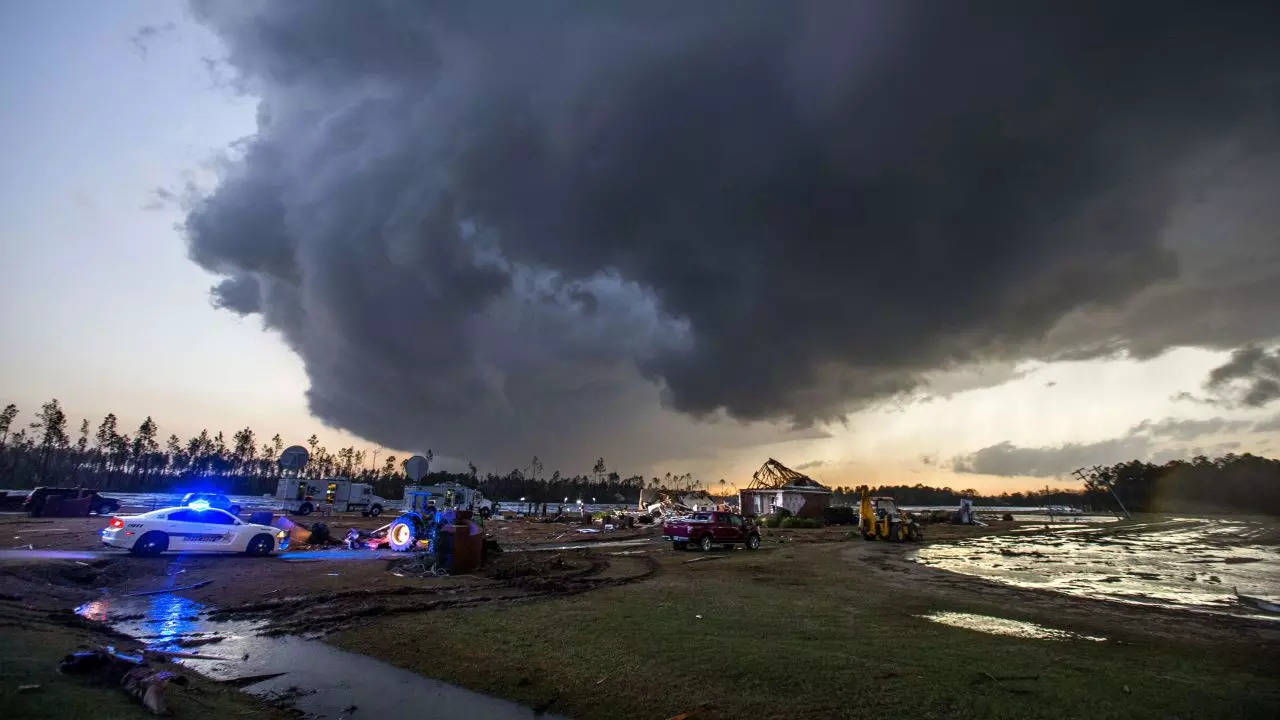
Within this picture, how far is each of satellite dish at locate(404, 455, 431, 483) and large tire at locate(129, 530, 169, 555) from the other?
13.2m

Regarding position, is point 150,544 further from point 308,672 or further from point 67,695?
point 67,695

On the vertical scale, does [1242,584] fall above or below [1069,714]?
below

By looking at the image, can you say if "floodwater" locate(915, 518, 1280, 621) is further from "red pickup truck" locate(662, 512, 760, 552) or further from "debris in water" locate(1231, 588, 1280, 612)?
"red pickup truck" locate(662, 512, 760, 552)

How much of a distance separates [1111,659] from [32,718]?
14.0 m

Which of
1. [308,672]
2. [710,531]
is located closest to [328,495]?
[710,531]

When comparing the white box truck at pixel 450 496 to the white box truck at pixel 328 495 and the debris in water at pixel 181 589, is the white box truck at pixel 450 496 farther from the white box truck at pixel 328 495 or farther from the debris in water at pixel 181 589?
the debris in water at pixel 181 589

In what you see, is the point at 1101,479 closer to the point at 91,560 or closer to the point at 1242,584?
the point at 1242,584

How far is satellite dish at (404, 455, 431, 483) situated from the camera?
32.9 meters

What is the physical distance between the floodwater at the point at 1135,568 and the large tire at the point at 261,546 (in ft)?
90.5

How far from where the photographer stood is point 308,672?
337 inches

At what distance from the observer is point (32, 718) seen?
17.0 ft

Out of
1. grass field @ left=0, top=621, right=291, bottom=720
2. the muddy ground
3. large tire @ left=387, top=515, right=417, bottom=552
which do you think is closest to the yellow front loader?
the muddy ground

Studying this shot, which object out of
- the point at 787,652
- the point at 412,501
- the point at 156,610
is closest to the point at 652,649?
the point at 787,652

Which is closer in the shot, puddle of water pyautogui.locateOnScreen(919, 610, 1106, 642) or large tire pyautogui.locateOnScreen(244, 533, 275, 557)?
puddle of water pyautogui.locateOnScreen(919, 610, 1106, 642)
